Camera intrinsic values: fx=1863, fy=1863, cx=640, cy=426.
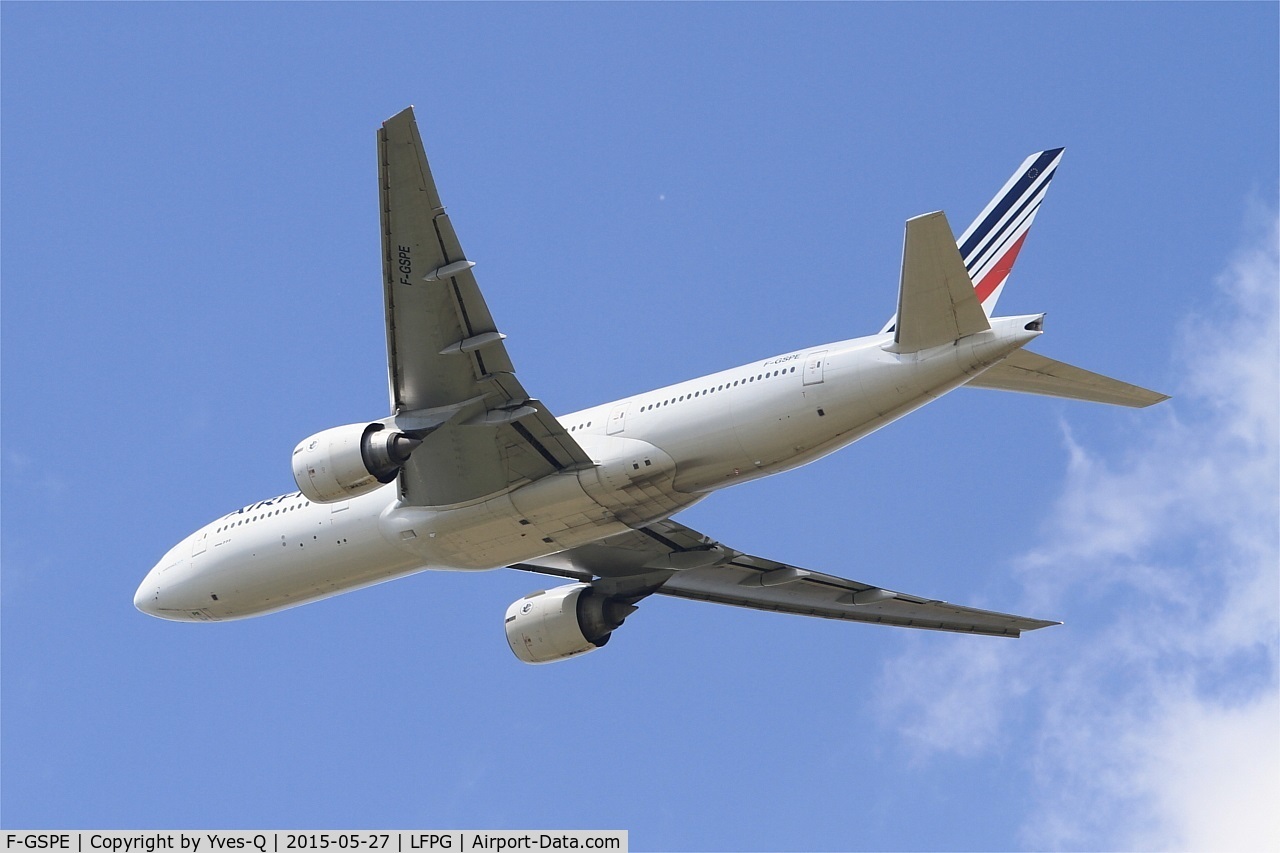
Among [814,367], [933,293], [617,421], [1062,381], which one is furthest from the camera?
[617,421]

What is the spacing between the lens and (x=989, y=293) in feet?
106

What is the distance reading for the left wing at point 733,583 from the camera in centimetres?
3806

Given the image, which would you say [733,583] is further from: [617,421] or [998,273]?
[998,273]

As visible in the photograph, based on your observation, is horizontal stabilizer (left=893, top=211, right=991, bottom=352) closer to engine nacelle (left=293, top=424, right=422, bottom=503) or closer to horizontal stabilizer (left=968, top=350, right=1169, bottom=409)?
horizontal stabilizer (left=968, top=350, right=1169, bottom=409)

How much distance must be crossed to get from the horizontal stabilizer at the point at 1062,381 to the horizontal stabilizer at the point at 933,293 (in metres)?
1.10

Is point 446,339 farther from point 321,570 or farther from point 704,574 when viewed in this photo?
point 704,574

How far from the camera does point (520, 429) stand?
3158 centimetres

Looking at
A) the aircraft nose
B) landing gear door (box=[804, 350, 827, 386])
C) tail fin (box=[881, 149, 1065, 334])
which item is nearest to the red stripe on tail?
tail fin (box=[881, 149, 1065, 334])

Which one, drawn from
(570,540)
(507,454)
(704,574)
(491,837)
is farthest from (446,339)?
(704,574)

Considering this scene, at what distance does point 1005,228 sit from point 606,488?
8.39m

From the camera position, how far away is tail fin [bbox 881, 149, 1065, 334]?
32.5 metres

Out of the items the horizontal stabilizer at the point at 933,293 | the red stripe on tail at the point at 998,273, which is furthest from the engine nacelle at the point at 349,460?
the red stripe on tail at the point at 998,273

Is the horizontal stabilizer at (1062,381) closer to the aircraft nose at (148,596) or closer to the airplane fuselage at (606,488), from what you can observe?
the airplane fuselage at (606,488)

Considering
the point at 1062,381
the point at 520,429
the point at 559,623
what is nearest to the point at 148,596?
the point at 559,623
